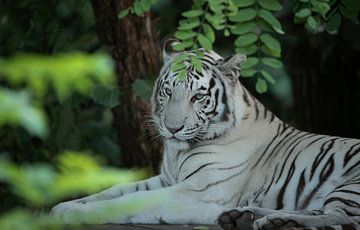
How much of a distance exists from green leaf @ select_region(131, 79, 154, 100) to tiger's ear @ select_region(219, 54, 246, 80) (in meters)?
1.08

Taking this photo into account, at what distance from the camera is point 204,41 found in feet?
11.7

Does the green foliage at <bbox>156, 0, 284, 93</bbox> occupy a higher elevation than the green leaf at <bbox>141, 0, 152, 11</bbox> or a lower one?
lower

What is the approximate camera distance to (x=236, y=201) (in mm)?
4516

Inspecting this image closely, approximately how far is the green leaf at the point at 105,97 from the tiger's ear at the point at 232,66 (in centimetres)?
148

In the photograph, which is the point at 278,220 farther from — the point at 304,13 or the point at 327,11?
the point at 327,11

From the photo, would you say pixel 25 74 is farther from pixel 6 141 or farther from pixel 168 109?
pixel 6 141

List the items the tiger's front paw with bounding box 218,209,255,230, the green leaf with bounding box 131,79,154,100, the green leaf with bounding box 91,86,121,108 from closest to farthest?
the tiger's front paw with bounding box 218,209,255,230 < the green leaf with bounding box 131,79,154,100 < the green leaf with bounding box 91,86,121,108

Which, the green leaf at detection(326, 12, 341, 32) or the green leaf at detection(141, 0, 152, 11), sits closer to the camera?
the green leaf at detection(141, 0, 152, 11)

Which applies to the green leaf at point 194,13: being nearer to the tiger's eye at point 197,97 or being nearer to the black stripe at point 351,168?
the tiger's eye at point 197,97

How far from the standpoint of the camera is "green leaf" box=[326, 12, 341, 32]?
4.36 metres

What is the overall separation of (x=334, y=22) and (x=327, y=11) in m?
0.09

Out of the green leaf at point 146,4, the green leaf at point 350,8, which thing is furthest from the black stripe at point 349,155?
the green leaf at point 146,4

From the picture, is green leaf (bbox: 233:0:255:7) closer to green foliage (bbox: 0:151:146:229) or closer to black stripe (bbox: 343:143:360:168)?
black stripe (bbox: 343:143:360:168)

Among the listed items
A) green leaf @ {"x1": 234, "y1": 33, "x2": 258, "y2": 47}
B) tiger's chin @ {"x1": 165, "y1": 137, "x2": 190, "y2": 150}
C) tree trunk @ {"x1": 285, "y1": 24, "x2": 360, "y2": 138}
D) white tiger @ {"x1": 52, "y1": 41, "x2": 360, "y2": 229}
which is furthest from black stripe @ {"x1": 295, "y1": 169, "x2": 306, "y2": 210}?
tree trunk @ {"x1": 285, "y1": 24, "x2": 360, "y2": 138}
